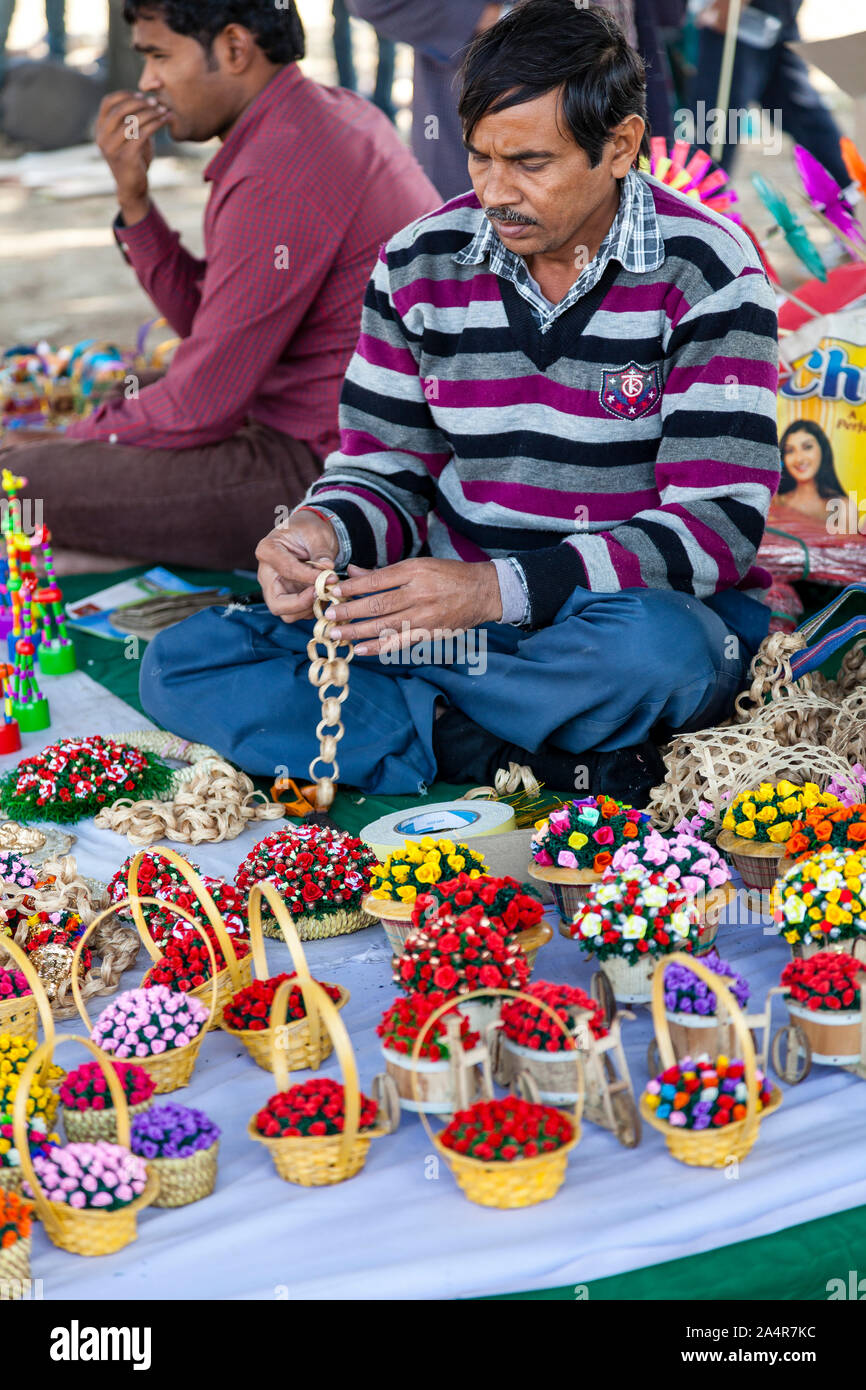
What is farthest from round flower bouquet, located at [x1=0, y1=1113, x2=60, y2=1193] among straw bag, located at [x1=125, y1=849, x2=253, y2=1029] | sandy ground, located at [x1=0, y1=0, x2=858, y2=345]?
sandy ground, located at [x1=0, y1=0, x2=858, y2=345]

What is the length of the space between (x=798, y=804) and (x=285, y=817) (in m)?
0.86

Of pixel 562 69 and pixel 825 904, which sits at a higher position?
pixel 562 69

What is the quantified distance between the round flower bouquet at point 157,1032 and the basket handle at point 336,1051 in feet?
0.35

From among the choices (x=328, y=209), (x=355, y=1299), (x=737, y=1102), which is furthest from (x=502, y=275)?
(x=355, y=1299)

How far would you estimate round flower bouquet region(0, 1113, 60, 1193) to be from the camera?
1.42 m

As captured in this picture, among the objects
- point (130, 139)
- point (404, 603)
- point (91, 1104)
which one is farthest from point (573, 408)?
Result: point (130, 139)

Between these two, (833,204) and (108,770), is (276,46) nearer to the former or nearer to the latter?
(833,204)

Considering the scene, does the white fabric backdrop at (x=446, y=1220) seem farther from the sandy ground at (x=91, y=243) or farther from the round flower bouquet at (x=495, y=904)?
the sandy ground at (x=91, y=243)

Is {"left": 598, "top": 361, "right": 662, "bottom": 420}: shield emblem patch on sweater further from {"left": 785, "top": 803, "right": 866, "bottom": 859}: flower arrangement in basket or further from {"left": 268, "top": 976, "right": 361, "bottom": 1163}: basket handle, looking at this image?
{"left": 268, "top": 976, "right": 361, "bottom": 1163}: basket handle

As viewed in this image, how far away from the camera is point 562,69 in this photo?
210cm

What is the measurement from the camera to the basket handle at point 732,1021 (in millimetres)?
1396

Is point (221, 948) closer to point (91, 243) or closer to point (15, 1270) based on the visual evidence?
point (15, 1270)

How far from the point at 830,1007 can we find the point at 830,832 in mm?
318
